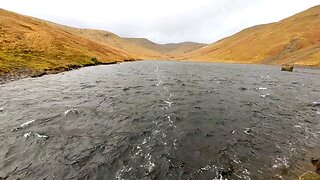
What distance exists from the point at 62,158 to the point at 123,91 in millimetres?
25540

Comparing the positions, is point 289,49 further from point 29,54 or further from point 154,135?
point 154,135

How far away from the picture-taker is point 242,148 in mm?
23406

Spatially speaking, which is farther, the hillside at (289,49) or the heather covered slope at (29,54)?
the hillside at (289,49)

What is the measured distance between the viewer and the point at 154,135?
2559cm

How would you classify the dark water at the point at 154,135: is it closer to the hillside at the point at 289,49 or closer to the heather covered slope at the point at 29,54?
the heather covered slope at the point at 29,54

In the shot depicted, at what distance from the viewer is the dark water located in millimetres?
19578

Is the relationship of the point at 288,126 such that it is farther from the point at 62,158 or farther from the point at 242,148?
the point at 62,158

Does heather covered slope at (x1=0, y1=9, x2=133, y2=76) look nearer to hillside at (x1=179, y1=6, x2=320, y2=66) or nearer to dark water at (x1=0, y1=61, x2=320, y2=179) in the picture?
dark water at (x1=0, y1=61, x2=320, y2=179)

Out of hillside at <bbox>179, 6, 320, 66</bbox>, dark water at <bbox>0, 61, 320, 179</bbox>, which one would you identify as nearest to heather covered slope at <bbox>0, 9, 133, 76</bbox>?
dark water at <bbox>0, 61, 320, 179</bbox>

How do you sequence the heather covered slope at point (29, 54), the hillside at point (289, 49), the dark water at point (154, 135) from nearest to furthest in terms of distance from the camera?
the dark water at point (154, 135)
the heather covered slope at point (29, 54)
the hillside at point (289, 49)

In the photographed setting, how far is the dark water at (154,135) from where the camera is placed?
19.6m

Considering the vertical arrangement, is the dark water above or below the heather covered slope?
below

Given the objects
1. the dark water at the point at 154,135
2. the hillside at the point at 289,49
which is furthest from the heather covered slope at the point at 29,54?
the hillside at the point at 289,49

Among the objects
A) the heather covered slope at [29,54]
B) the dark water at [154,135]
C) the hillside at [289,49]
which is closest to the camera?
the dark water at [154,135]
